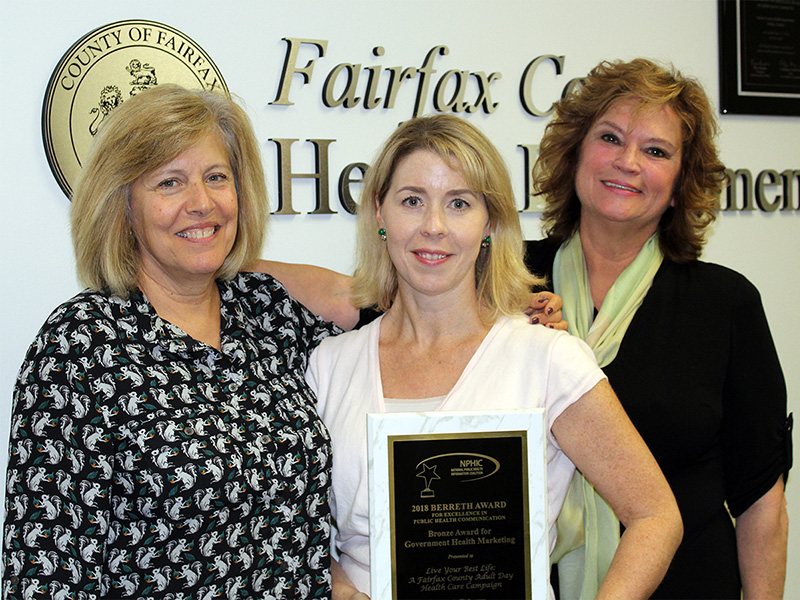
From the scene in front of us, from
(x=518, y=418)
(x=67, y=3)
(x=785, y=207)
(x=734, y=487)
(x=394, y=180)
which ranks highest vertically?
(x=67, y=3)

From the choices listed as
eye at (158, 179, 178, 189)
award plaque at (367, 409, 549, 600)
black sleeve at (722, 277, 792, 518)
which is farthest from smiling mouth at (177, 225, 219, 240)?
black sleeve at (722, 277, 792, 518)

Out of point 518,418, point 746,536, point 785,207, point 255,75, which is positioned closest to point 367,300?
point 518,418

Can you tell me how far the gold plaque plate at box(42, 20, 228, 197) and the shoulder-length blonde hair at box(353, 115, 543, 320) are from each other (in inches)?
38.9

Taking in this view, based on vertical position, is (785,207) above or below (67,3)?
below

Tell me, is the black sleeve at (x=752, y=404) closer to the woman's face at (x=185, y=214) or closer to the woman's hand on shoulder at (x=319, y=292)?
the woman's hand on shoulder at (x=319, y=292)

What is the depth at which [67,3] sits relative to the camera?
8.16 ft

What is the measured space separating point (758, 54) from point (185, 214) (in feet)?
8.64

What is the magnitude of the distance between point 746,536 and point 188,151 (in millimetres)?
1770

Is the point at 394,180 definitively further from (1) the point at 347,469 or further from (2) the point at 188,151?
(1) the point at 347,469

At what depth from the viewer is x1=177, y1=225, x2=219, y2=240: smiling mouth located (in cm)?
183

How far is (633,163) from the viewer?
6.78 feet

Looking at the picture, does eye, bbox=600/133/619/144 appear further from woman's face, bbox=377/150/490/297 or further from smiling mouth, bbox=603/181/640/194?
woman's face, bbox=377/150/490/297

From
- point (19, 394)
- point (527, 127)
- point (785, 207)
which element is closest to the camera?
point (19, 394)

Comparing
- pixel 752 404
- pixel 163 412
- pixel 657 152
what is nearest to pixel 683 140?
pixel 657 152
